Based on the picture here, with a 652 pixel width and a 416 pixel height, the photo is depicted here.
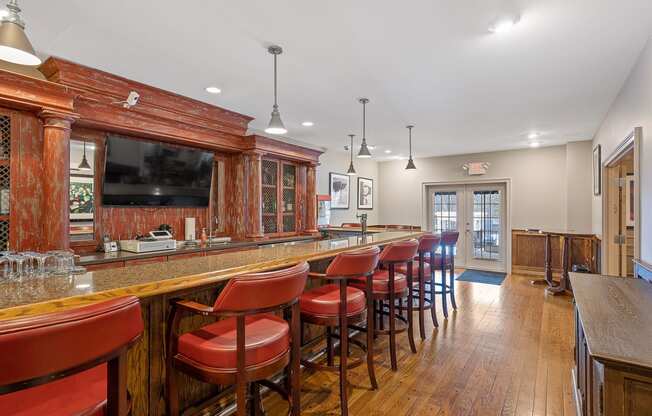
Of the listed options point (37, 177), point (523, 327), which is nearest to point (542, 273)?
point (523, 327)

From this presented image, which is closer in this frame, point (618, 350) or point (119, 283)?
point (618, 350)

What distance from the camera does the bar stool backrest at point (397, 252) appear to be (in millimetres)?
2594

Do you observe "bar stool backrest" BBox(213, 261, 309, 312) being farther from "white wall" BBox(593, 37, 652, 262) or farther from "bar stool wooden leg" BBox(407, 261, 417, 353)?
"white wall" BBox(593, 37, 652, 262)

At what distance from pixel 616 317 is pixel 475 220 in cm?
607

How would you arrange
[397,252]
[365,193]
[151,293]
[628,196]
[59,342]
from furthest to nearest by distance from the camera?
[365,193] → [628,196] → [397,252] → [151,293] → [59,342]

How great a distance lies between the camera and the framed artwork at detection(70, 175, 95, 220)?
10.5 ft

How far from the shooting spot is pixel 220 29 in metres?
2.26

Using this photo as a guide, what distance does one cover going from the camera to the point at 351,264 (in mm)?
2072

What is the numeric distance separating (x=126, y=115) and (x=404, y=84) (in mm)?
2754

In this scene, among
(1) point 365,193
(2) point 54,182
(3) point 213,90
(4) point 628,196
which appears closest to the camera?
(2) point 54,182

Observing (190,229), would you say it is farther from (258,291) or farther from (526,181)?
(526,181)

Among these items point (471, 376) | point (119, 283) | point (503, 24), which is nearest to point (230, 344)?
point (119, 283)

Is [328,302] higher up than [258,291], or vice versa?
[258,291]

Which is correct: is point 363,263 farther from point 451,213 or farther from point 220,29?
point 451,213
